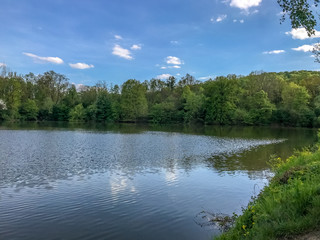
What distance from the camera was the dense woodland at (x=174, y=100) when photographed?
2648 inches

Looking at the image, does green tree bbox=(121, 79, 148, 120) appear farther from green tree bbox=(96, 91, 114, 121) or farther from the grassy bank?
the grassy bank

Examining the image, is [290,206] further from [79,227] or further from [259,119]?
[259,119]

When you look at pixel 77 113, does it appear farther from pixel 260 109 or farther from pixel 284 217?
pixel 284 217

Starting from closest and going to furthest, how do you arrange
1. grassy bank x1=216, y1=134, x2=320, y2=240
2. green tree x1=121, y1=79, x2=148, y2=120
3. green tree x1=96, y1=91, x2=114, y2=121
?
grassy bank x1=216, y1=134, x2=320, y2=240
green tree x1=121, y1=79, x2=148, y2=120
green tree x1=96, y1=91, x2=114, y2=121

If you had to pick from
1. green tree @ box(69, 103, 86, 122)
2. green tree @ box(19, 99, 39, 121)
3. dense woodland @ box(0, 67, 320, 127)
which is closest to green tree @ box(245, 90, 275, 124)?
dense woodland @ box(0, 67, 320, 127)

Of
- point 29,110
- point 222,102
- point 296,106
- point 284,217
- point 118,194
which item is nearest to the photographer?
point 284,217

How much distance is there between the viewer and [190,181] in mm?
13305

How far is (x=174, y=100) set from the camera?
8562 centimetres

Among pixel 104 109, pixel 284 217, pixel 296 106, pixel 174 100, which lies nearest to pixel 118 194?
pixel 284 217

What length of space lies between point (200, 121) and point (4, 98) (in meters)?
59.3

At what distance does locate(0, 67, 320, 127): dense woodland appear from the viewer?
221 ft

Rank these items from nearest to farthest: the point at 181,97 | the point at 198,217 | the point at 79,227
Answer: the point at 79,227
the point at 198,217
the point at 181,97

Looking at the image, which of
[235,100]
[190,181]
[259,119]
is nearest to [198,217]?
[190,181]

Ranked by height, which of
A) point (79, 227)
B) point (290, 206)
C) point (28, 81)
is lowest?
point (79, 227)
